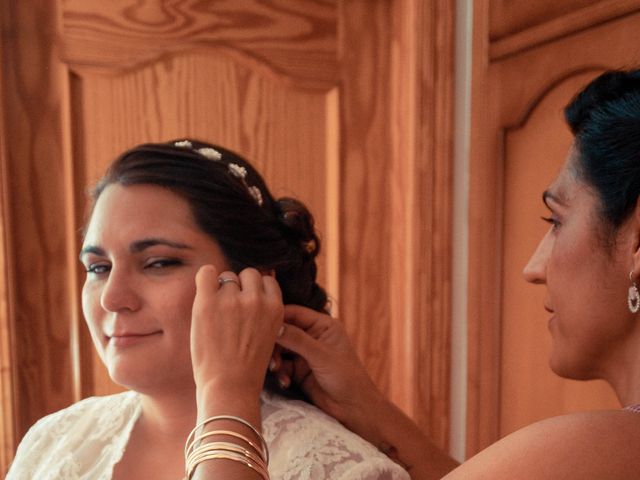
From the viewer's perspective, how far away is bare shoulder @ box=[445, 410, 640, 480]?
620 mm

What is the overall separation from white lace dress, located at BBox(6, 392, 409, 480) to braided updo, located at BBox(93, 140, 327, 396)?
5.0 inches

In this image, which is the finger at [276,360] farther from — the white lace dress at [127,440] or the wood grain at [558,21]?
the wood grain at [558,21]

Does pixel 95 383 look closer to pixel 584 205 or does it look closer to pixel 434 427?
pixel 434 427

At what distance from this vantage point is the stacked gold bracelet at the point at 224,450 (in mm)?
722

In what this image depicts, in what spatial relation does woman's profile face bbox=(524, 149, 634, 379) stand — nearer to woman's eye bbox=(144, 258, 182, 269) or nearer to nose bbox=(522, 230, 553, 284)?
nose bbox=(522, 230, 553, 284)

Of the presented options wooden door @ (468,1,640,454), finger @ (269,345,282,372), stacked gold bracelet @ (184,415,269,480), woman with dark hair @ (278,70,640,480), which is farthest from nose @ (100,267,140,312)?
wooden door @ (468,1,640,454)

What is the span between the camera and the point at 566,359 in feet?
2.78

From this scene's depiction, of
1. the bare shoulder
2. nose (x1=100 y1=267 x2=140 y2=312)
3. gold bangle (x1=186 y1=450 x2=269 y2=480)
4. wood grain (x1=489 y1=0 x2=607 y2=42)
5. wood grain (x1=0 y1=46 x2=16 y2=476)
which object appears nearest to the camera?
the bare shoulder

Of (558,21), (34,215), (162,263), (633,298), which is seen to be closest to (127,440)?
(162,263)

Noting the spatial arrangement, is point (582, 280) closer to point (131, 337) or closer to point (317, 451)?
point (317, 451)

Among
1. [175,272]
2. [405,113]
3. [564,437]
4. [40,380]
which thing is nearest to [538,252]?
[564,437]

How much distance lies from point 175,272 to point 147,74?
2.94 ft

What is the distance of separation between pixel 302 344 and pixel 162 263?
274 mm

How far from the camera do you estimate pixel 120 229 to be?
108 cm
